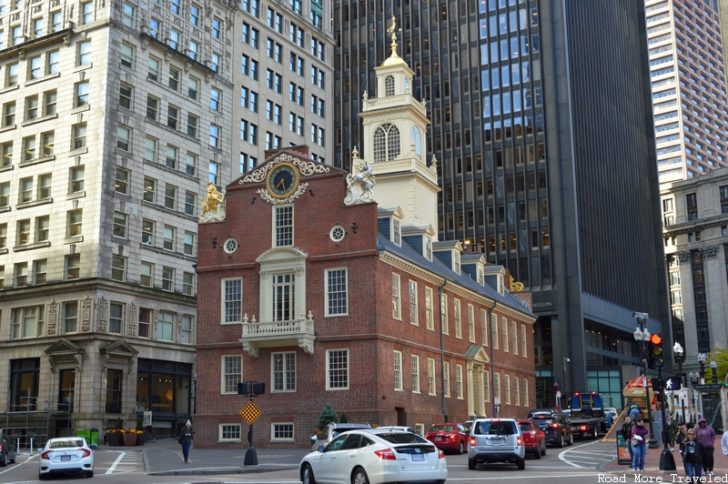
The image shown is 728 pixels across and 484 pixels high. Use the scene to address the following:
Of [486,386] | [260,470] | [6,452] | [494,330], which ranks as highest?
[494,330]

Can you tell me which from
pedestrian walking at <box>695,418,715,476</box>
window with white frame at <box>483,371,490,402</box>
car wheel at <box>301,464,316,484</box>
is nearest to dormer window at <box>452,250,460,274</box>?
window with white frame at <box>483,371,490,402</box>

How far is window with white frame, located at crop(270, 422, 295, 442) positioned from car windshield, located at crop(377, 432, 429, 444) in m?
27.2

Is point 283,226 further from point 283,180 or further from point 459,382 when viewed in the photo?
point 459,382

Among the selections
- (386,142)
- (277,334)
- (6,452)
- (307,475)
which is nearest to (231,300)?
(277,334)

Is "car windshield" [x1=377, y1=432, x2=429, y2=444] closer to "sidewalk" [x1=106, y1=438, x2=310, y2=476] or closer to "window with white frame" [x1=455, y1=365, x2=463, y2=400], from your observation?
"sidewalk" [x1=106, y1=438, x2=310, y2=476]

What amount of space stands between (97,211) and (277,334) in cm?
2450

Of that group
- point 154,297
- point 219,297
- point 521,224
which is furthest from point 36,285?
point 521,224

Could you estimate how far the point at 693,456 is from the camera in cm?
2300

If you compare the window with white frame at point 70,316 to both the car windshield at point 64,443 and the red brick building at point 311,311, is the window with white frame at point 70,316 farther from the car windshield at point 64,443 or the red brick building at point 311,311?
the car windshield at point 64,443

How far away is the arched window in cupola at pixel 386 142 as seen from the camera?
214 ft

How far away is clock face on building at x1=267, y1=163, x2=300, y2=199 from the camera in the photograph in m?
50.9

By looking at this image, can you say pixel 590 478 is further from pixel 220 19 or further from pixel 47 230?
pixel 220 19

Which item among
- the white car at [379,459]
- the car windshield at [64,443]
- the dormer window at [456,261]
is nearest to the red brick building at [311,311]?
the dormer window at [456,261]

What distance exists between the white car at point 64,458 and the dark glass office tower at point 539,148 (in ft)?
255
